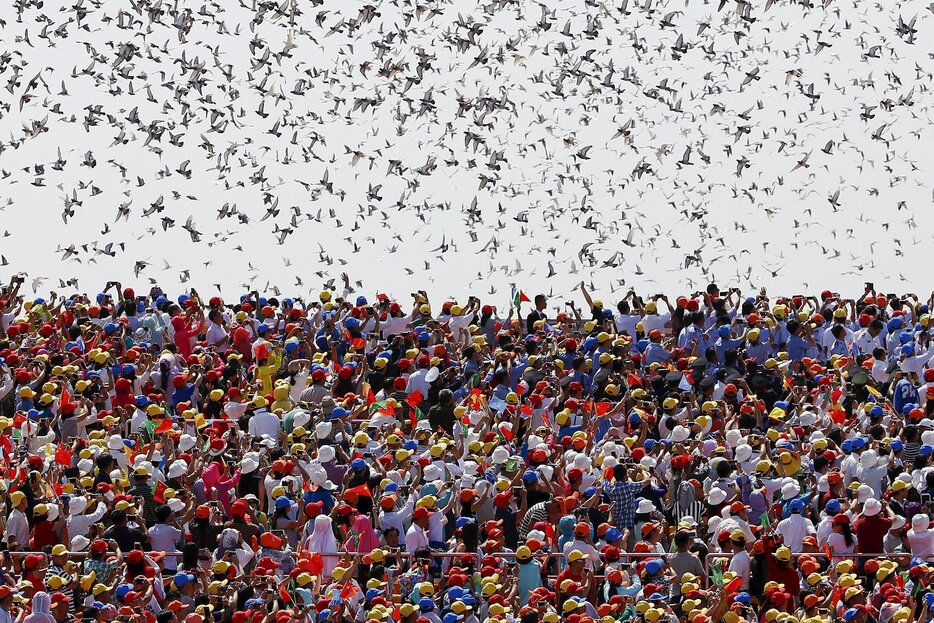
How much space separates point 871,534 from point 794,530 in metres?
0.76

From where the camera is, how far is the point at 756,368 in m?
30.8

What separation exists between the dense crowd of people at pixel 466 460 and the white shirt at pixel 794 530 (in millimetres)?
26

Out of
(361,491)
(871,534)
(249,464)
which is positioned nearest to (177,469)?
(249,464)

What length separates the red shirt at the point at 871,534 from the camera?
23234 millimetres

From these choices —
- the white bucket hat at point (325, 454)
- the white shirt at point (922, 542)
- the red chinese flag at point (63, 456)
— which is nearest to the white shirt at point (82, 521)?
the red chinese flag at point (63, 456)

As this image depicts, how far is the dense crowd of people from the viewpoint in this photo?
2214 centimetres

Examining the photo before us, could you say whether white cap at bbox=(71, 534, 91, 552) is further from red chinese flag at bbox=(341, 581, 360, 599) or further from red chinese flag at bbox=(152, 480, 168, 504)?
red chinese flag at bbox=(341, 581, 360, 599)

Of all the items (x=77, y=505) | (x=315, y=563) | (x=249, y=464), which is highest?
(x=249, y=464)

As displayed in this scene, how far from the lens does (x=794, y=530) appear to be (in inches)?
923

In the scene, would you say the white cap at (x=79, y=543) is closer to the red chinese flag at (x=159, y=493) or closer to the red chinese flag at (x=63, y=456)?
the red chinese flag at (x=159, y=493)

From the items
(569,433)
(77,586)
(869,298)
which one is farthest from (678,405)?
(77,586)

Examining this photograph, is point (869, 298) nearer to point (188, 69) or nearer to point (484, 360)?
point (484, 360)

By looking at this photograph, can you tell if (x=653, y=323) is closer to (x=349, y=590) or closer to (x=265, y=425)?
(x=265, y=425)

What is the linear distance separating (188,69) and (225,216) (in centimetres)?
293
